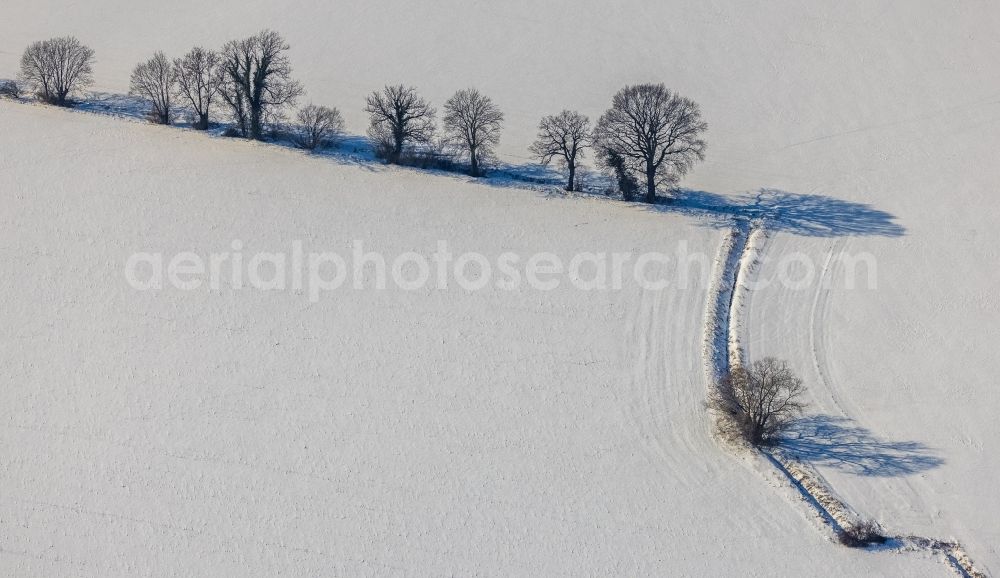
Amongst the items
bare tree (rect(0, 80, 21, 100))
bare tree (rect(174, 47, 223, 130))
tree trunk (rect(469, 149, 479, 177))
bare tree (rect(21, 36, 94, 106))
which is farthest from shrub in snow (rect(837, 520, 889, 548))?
bare tree (rect(0, 80, 21, 100))

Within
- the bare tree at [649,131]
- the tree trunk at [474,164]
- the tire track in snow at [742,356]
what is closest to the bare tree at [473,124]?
the tree trunk at [474,164]

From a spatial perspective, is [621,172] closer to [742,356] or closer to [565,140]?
[565,140]

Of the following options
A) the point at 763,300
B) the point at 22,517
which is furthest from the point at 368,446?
the point at 763,300

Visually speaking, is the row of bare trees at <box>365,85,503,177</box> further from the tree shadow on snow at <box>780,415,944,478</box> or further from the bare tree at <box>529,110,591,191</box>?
the tree shadow on snow at <box>780,415,944,478</box>

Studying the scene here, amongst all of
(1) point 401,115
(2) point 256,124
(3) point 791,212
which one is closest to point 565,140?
(1) point 401,115

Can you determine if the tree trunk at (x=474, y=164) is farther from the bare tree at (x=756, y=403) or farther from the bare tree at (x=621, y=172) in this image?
the bare tree at (x=756, y=403)

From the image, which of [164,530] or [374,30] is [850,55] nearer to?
[374,30]
